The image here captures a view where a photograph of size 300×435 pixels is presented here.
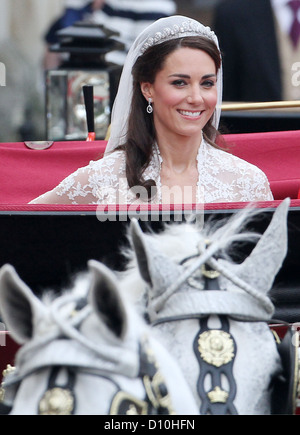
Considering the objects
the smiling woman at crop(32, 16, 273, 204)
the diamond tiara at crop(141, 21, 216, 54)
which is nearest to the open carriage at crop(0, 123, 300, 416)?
the smiling woman at crop(32, 16, 273, 204)

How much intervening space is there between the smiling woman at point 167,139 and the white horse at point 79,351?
122 cm

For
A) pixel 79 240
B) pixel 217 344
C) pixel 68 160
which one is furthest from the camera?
pixel 68 160

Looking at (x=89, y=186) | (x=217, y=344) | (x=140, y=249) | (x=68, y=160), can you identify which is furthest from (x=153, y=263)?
(x=68, y=160)

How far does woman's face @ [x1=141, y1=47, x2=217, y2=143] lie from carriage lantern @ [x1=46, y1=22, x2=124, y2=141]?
1.29 m

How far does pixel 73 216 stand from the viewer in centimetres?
168

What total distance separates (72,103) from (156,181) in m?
1.29

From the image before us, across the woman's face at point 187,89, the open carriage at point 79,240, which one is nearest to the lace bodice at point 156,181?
the woman's face at point 187,89

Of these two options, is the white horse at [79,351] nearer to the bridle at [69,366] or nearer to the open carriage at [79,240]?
the bridle at [69,366]

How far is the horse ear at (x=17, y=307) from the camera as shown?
3.28 ft

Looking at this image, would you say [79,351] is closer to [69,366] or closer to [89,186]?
[69,366]

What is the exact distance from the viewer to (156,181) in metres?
2.32

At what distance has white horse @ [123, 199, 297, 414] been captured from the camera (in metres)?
1.14
